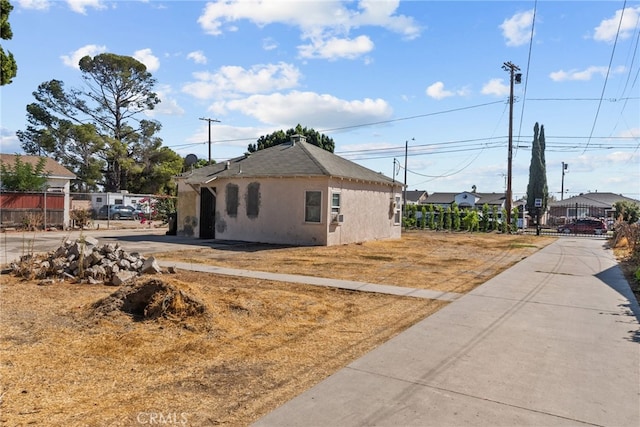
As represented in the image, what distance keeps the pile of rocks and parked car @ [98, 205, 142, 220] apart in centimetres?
2926

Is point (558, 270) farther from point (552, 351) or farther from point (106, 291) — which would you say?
point (106, 291)

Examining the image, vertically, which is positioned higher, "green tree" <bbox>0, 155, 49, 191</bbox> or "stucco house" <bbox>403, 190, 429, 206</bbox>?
"stucco house" <bbox>403, 190, 429, 206</bbox>

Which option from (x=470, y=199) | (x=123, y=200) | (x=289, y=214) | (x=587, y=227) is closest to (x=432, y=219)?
(x=587, y=227)

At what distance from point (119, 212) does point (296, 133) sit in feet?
56.9

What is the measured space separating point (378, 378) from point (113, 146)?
1934 inches

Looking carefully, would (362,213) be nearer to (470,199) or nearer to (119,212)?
(119,212)

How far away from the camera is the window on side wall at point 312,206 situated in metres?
18.7

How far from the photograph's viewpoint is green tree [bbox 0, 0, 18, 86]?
11.9 metres

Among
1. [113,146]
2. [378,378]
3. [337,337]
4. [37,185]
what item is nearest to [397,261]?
[337,337]

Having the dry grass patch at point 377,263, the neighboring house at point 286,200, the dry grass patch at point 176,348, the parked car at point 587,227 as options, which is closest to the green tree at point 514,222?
the parked car at point 587,227

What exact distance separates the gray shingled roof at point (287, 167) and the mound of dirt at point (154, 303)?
38.8ft

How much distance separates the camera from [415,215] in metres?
37.6

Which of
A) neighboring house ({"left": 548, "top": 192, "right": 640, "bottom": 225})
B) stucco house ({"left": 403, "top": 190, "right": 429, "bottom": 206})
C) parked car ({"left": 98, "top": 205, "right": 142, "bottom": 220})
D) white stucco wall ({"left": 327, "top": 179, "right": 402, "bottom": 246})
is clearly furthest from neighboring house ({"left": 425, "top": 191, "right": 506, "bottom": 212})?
white stucco wall ({"left": 327, "top": 179, "right": 402, "bottom": 246})

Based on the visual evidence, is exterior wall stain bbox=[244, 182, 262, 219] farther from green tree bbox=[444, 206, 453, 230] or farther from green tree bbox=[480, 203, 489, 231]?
green tree bbox=[480, 203, 489, 231]
